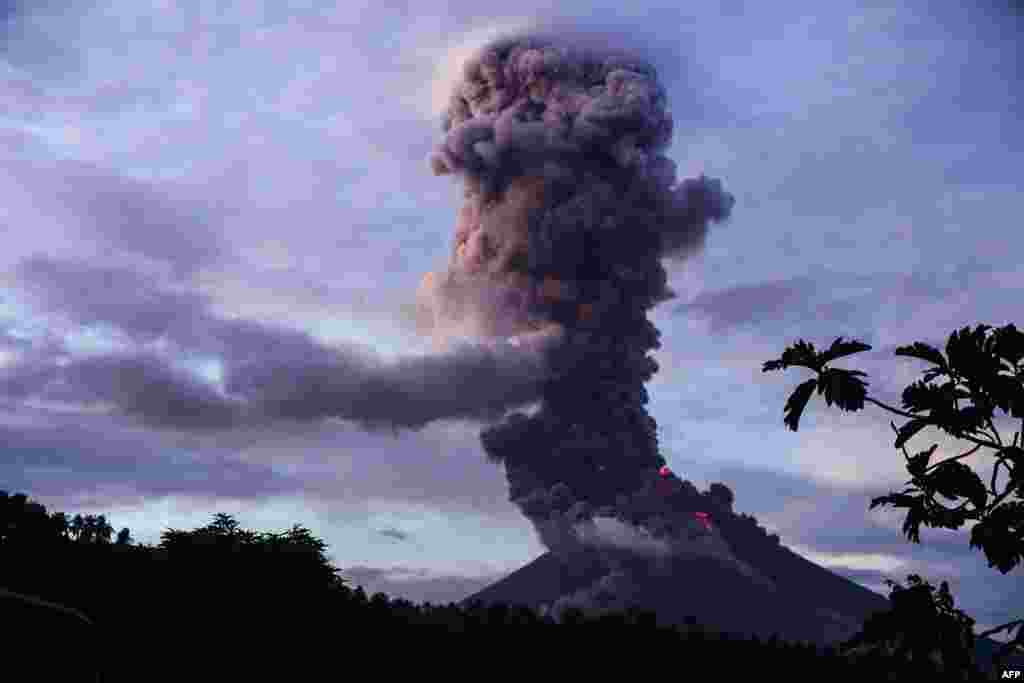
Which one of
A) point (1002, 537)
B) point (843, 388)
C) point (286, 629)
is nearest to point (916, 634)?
point (1002, 537)

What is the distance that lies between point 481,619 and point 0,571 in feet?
37.9

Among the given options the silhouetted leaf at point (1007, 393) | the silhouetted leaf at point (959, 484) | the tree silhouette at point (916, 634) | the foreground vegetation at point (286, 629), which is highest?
the foreground vegetation at point (286, 629)

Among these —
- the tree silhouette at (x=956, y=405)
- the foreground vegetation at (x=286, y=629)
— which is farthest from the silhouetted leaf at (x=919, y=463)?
the foreground vegetation at (x=286, y=629)

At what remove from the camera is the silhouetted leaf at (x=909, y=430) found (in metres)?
6.59

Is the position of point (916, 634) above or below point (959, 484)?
below

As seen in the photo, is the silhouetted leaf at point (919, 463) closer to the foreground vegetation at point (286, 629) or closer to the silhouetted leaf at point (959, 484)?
the silhouetted leaf at point (959, 484)

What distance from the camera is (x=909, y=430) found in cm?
661

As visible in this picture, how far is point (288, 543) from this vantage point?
46.0 m

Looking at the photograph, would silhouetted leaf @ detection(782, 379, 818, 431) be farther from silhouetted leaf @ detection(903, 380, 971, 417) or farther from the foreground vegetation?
the foreground vegetation

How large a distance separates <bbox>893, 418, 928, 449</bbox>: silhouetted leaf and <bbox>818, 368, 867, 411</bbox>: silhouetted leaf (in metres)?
0.26

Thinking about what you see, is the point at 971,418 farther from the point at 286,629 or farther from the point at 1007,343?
the point at 286,629

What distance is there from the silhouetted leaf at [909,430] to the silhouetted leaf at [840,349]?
465 mm

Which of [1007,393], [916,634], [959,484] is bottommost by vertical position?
[916,634]

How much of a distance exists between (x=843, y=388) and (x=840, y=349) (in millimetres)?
245
